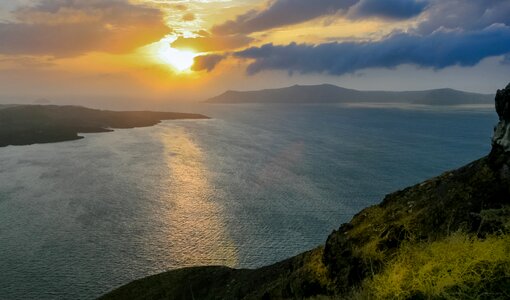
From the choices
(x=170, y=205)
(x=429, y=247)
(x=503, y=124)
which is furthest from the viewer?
(x=170, y=205)

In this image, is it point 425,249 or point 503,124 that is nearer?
point 425,249

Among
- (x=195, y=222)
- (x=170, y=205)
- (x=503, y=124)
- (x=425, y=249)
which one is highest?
(x=503, y=124)

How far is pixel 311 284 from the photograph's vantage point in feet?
80.5

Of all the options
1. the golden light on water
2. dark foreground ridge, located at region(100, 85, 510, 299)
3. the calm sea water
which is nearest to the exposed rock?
dark foreground ridge, located at region(100, 85, 510, 299)

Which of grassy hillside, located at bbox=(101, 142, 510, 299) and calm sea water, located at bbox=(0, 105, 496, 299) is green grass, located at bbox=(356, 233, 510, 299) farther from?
calm sea water, located at bbox=(0, 105, 496, 299)

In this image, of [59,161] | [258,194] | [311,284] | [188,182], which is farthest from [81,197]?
[311,284]

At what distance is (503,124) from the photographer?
19.4 m

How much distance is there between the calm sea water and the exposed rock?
49.2m

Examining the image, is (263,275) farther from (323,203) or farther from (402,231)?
(323,203)

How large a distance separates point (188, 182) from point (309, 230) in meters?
53.4

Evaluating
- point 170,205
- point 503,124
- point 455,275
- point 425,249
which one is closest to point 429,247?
point 425,249

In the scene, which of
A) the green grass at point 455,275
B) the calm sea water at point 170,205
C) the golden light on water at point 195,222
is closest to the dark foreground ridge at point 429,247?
the green grass at point 455,275

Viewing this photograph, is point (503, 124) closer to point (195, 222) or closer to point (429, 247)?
point (429, 247)

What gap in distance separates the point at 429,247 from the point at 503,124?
11161mm
